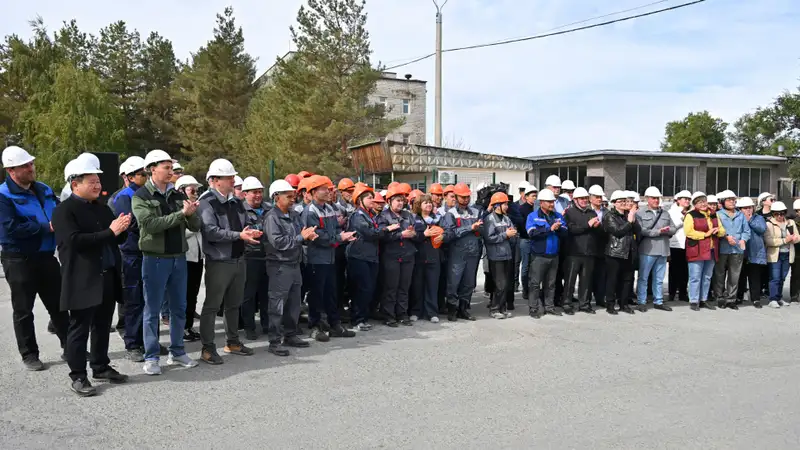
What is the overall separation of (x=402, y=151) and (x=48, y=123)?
22.2 metres

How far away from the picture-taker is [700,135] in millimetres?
63594

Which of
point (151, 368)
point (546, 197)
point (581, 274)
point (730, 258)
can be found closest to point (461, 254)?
point (546, 197)

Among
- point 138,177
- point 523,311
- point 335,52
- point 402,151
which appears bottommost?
point 523,311

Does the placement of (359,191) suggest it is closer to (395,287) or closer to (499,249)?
(395,287)

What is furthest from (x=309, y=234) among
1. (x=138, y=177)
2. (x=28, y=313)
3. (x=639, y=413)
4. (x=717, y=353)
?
(x=717, y=353)

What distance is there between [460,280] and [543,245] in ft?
4.48

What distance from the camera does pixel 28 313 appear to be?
20.2 feet

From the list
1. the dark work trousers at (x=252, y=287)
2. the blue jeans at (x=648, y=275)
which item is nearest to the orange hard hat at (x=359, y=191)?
the dark work trousers at (x=252, y=287)

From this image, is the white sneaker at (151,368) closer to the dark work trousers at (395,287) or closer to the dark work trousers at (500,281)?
the dark work trousers at (395,287)

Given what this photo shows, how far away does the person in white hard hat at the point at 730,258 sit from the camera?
10.2 meters

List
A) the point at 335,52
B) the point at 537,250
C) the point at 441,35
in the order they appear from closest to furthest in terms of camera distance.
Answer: the point at 537,250 → the point at 441,35 → the point at 335,52

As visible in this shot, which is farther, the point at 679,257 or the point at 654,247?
the point at 679,257

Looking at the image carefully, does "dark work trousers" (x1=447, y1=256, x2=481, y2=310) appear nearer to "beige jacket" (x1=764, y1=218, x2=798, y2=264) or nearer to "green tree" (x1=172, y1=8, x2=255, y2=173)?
"beige jacket" (x1=764, y1=218, x2=798, y2=264)

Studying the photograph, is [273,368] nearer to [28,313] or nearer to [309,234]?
[309,234]
